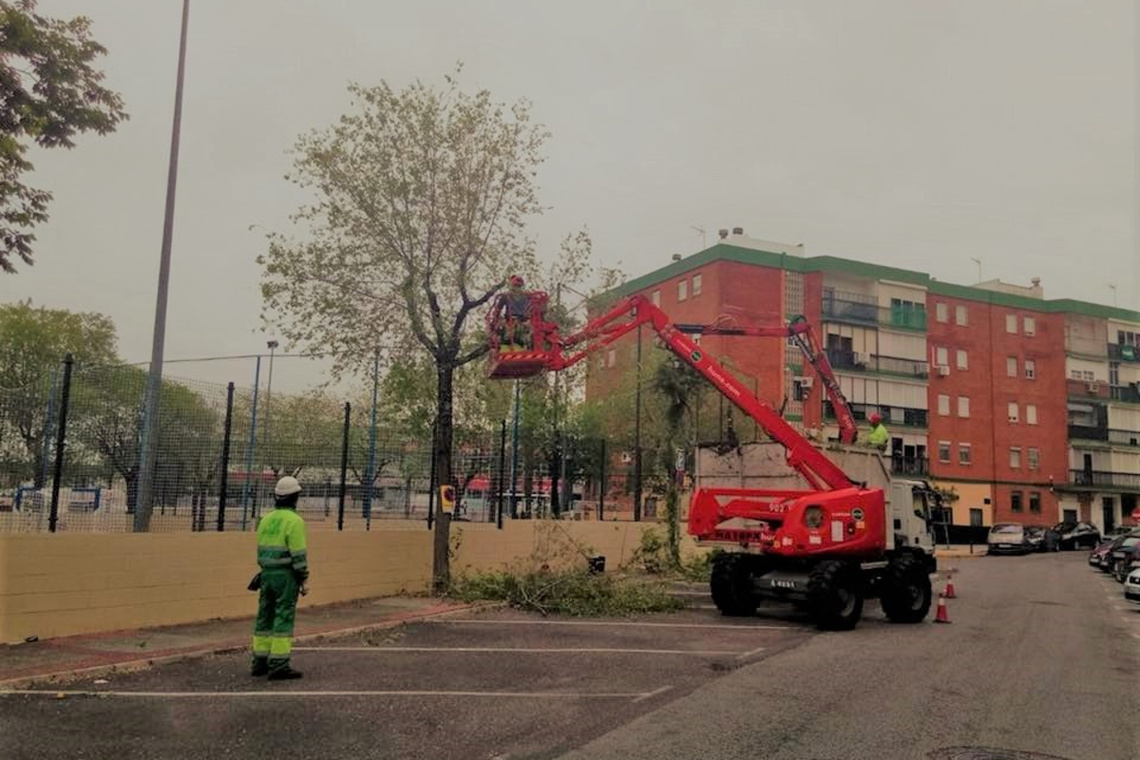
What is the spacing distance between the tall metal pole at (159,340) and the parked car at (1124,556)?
82.2ft

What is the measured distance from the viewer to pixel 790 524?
14.3 meters

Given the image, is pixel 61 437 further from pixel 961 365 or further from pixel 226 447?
pixel 961 365

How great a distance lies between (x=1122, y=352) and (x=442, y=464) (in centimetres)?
6340

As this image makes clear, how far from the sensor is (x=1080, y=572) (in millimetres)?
30328

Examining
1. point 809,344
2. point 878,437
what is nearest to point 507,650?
point 878,437

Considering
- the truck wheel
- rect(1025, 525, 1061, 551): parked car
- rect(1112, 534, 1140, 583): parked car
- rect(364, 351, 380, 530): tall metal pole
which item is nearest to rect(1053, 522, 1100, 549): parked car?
rect(1025, 525, 1061, 551): parked car

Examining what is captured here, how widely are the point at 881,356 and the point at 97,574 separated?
163 ft

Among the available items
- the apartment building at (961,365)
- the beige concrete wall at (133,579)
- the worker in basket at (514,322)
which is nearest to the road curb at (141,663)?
the beige concrete wall at (133,579)

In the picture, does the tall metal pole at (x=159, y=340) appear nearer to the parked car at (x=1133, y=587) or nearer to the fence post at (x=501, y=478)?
the fence post at (x=501, y=478)

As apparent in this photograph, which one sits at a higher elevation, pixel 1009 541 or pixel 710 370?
pixel 710 370

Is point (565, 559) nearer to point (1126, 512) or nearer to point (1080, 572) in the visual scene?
point (1080, 572)

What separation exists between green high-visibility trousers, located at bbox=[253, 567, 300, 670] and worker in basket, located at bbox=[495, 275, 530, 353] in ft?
18.3

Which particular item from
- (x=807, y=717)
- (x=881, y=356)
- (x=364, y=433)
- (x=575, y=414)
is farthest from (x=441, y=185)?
(x=881, y=356)

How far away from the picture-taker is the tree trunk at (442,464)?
52.1 ft
